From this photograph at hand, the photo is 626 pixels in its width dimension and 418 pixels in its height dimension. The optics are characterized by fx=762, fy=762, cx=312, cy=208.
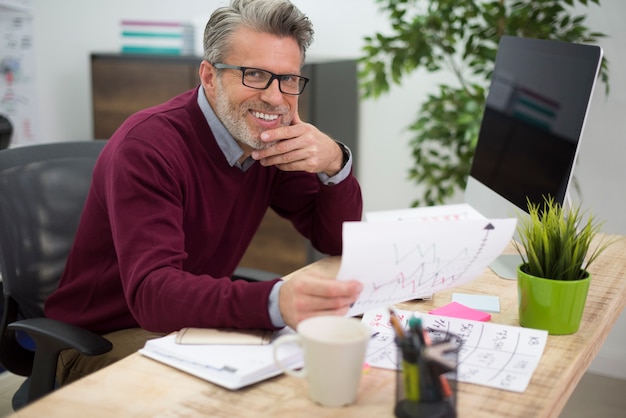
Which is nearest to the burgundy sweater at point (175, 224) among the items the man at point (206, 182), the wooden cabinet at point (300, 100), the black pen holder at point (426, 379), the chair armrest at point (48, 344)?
the man at point (206, 182)

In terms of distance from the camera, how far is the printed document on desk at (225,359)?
110 centimetres

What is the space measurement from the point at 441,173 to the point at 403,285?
2001 mm

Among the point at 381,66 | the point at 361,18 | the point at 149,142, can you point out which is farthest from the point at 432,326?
the point at 361,18

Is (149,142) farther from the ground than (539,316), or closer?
farther from the ground

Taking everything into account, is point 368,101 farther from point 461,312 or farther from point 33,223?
point 461,312

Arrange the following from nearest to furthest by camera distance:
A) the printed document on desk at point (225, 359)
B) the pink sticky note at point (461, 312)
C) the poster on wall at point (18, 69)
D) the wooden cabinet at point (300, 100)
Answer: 1. the printed document on desk at point (225, 359)
2. the pink sticky note at point (461, 312)
3. the wooden cabinet at point (300, 100)
4. the poster on wall at point (18, 69)

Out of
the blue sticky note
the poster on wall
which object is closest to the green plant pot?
Answer: the blue sticky note

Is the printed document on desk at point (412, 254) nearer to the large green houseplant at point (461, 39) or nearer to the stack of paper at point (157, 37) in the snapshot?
the large green houseplant at point (461, 39)

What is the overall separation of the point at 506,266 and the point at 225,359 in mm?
804

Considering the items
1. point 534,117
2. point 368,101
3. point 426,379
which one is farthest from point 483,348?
point 368,101

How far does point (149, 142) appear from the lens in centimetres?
151

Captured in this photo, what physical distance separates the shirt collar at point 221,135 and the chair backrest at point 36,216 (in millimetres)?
404

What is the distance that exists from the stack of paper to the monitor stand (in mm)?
2285

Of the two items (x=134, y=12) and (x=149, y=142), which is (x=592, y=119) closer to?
(x=149, y=142)
